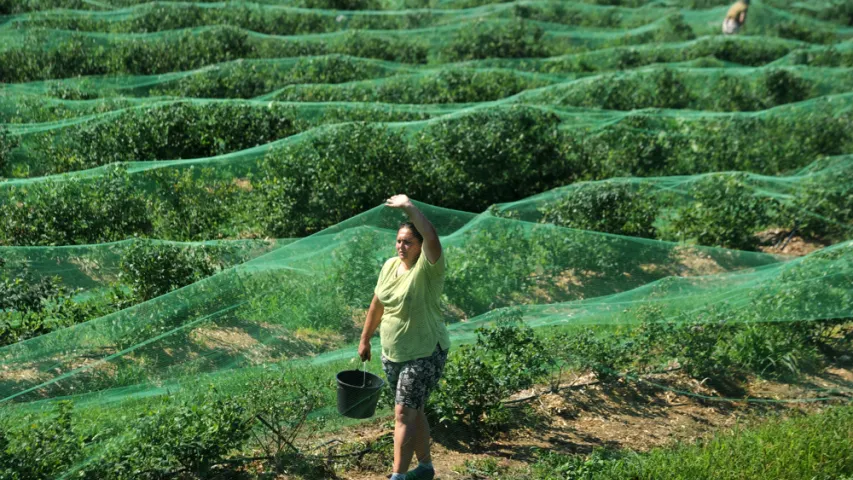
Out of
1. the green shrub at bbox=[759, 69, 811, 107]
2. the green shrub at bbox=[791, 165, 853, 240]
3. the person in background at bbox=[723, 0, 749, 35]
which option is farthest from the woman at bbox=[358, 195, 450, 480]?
the person in background at bbox=[723, 0, 749, 35]

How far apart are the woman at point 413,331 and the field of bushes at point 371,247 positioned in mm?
536

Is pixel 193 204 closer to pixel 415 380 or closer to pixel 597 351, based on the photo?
pixel 597 351

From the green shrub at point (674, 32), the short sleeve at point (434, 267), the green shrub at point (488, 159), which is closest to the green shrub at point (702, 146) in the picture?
the green shrub at point (488, 159)

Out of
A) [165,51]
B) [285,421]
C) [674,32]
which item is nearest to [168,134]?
[165,51]

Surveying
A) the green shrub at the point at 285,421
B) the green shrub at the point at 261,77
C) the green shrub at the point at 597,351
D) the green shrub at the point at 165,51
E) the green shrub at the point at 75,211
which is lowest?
the green shrub at the point at 597,351

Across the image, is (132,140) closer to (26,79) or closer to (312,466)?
(26,79)

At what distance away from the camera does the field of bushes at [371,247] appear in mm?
4633

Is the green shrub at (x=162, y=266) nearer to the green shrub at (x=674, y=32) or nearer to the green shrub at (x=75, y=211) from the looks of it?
the green shrub at (x=75, y=211)

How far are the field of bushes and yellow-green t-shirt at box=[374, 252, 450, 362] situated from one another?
0.76 m

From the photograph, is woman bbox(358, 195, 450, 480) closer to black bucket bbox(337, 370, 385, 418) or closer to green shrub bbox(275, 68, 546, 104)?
black bucket bbox(337, 370, 385, 418)

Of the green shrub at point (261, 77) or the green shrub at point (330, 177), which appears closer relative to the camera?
the green shrub at point (330, 177)

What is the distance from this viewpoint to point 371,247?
6.06 meters

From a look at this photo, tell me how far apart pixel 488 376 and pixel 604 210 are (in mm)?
3198

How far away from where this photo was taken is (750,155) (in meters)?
9.84
